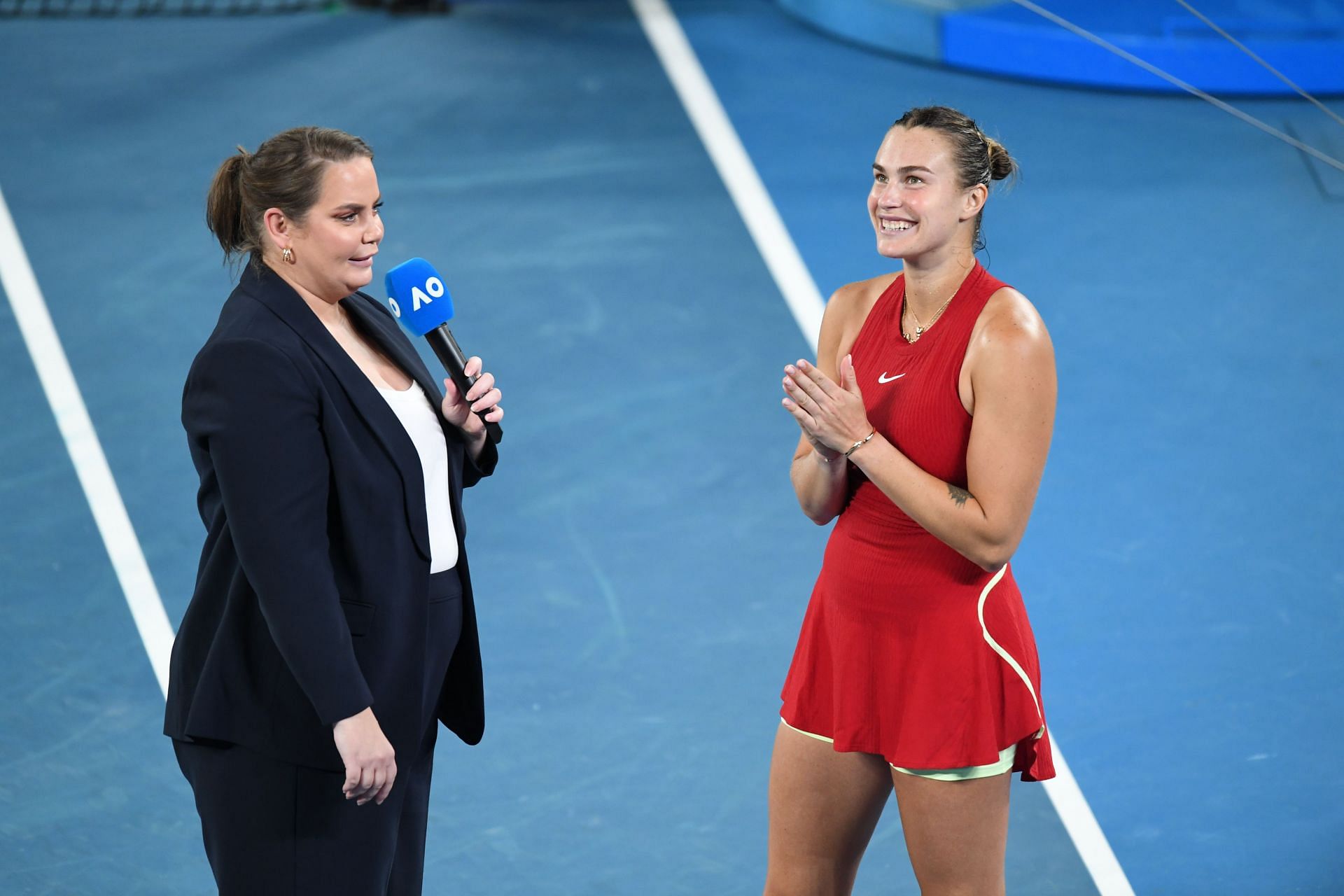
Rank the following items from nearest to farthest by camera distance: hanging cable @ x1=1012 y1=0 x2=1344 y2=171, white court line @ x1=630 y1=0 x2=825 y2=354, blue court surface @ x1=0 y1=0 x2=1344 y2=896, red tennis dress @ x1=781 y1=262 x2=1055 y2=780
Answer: red tennis dress @ x1=781 y1=262 x2=1055 y2=780
hanging cable @ x1=1012 y1=0 x2=1344 y2=171
blue court surface @ x1=0 y1=0 x2=1344 y2=896
white court line @ x1=630 y1=0 x2=825 y2=354

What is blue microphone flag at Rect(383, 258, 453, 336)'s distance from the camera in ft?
10.4

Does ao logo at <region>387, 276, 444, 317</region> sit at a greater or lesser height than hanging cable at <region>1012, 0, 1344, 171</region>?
lesser

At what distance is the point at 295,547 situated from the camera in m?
2.72

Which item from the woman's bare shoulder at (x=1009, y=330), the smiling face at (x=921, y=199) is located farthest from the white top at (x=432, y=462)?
the woman's bare shoulder at (x=1009, y=330)

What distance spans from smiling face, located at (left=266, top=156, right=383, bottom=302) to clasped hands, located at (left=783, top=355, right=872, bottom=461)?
33.3 inches

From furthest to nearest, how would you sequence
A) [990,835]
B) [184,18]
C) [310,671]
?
[184,18] → [990,835] → [310,671]

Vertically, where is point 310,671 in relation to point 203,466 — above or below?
below

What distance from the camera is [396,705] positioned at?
302cm

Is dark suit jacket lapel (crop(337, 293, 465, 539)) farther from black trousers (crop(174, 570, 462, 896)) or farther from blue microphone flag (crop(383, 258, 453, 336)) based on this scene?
black trousers (crop(174, 570, 462, 896))

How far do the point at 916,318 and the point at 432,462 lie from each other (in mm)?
1031

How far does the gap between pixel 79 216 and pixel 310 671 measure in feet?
17.9

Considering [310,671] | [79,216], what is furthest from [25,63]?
[310,671]

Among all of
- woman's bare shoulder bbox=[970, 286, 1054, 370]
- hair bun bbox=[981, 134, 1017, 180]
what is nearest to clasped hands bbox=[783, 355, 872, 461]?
woman's bare shoulder bbox=[970, 286, 1054, 370]

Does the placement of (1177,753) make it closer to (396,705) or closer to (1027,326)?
(1027,326)
